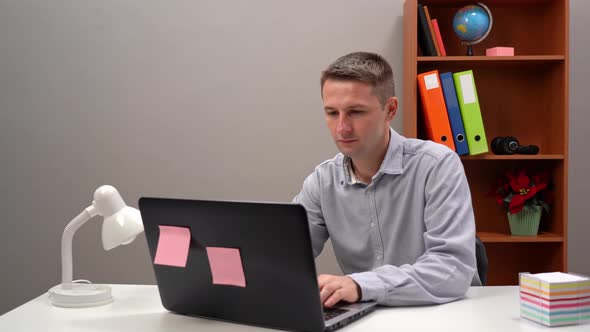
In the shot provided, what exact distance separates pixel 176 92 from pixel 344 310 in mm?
2026

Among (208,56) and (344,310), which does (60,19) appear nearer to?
(208,56)

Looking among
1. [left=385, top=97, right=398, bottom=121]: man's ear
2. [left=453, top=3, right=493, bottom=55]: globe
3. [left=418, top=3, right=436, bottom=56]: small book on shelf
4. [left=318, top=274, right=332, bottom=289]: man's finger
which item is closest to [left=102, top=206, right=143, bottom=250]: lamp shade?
[left=318, top=274, right=332, bottom=289]: man's finger

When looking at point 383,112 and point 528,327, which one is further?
point 383,112

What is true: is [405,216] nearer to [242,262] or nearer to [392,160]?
[392,160]

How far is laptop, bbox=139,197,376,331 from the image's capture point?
118 cm

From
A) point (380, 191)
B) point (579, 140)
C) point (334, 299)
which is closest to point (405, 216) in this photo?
point (380, 191)

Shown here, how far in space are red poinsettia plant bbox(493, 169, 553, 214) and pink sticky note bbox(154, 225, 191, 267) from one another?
1891 mm

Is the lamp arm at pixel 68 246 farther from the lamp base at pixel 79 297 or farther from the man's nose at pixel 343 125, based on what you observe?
the man's nose at pixel 343 125

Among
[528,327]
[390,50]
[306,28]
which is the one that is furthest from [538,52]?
[528,327]

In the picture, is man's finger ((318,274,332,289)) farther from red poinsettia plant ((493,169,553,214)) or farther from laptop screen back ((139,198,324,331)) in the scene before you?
red poinsettia plant ((493,169,553,214))

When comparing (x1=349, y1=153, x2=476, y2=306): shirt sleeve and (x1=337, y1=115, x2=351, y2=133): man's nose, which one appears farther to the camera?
(x1=337, y1=115, x2=351, y2=133): man's nose

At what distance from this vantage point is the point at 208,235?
1.28m

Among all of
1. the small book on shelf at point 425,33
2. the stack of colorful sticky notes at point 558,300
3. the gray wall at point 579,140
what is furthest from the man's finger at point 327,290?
the gray wall at point 579,140

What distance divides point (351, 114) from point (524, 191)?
1.39 m
